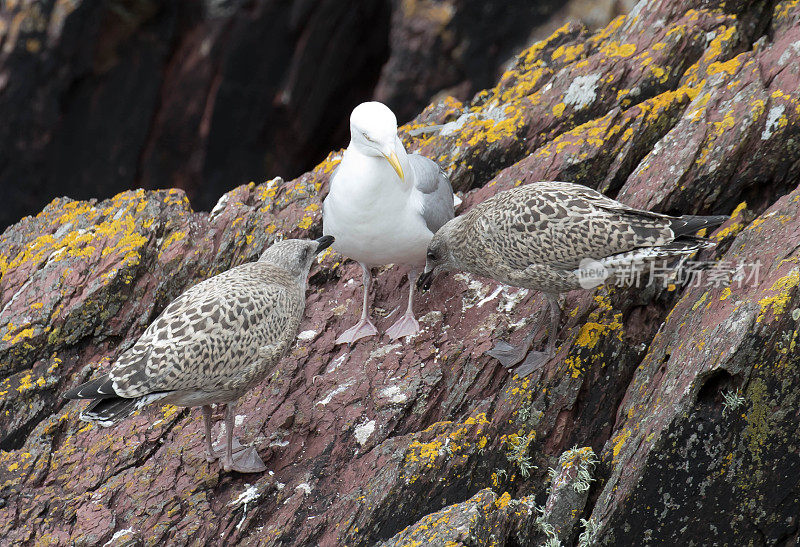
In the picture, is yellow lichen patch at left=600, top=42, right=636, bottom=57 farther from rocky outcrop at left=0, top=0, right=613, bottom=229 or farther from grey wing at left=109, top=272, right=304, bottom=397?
rocky outcrop at left=0, top=0, right=613, bottom=229

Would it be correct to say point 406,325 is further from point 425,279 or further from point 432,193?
point 432,193

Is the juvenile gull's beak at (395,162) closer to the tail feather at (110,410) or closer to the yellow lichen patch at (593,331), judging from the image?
the yellow lichen patch at (593,331)

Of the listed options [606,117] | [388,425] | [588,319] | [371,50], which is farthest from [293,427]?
[371,50]

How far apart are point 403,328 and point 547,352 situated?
127 cm

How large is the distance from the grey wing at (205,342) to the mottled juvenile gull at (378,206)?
1132 mm

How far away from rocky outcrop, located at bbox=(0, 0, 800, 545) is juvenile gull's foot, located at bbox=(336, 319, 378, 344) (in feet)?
0.22

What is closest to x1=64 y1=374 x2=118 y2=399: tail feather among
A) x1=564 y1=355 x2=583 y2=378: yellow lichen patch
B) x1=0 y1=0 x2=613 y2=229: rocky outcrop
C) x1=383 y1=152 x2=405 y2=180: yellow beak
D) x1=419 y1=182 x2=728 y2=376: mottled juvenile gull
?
x1=383 y1=152 x2=405 y2=180: yellow beak

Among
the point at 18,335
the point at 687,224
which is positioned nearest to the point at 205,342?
the point at 18,335

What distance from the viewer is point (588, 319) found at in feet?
20.9

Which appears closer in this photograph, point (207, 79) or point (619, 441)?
point (619, 441)

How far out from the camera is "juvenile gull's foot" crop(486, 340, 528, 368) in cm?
616

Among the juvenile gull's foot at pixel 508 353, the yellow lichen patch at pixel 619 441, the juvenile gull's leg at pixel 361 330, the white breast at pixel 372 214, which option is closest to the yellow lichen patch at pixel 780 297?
the yellow lichen patch at pixel 619 441

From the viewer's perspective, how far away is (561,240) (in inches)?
233

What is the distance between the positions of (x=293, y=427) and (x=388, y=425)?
72 centimetres
